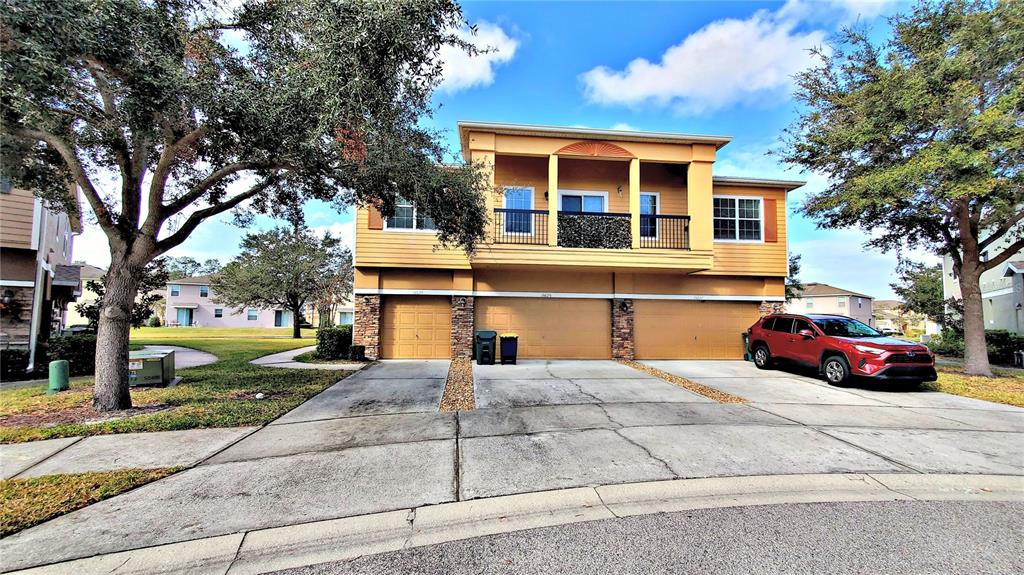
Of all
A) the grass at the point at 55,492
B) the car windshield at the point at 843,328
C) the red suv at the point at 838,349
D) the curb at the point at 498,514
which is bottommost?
the curb at the point at 498,514

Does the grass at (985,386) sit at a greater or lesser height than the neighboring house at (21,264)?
lesser

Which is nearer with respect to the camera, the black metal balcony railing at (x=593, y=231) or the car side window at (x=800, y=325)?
the car side window at (x=800, y=325)

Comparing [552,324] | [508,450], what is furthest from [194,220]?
[552,324]

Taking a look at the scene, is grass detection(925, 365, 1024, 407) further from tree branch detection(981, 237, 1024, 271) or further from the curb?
the curb

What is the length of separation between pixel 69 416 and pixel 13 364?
633 cm

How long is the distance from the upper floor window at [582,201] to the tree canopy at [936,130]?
6.06 metres

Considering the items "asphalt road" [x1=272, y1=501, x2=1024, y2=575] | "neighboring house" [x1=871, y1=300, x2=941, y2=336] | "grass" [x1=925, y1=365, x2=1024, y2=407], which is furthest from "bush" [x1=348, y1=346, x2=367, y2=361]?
"neighboring house" [x1=871, y1=300, x2=941, y2=336]

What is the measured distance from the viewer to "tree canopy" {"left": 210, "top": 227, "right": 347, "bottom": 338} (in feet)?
89.9

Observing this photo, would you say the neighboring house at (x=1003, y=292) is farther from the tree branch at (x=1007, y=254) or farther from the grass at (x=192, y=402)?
the grass at (x=192, y=402)

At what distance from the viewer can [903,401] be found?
826cm

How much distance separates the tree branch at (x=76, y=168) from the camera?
229 inches

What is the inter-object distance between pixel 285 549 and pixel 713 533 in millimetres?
3257

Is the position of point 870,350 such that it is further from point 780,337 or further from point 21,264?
point 21,264

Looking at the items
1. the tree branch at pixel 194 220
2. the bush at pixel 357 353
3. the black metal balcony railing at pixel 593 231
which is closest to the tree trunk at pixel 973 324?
the black metal balcony railing at pixel 593 231
